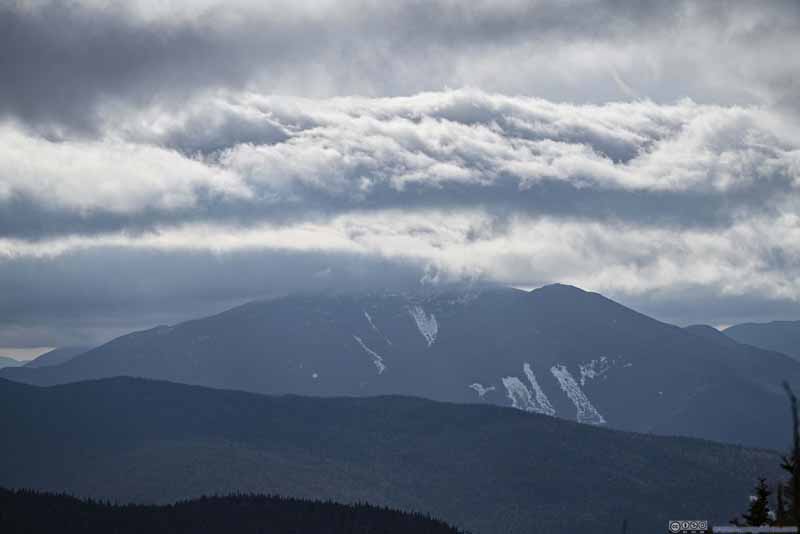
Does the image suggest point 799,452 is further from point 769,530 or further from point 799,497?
point 769,530

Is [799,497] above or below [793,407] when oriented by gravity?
below

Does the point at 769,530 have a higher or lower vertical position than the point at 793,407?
lower

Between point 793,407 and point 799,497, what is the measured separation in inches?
197

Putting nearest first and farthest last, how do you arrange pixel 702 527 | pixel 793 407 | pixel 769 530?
pixel 793 407 → pixel 769 530 → pixel 702 527

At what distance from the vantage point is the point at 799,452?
61.5 metres

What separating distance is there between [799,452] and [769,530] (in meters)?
10.7

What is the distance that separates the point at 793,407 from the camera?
59.8m

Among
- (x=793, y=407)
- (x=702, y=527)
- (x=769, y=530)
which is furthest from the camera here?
(x=702, y=527)

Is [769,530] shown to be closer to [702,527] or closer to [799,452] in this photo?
[799,452]

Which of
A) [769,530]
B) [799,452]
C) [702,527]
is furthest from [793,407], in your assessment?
[702,527]

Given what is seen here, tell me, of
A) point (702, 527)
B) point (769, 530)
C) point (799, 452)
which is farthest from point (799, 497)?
point (702, 527)

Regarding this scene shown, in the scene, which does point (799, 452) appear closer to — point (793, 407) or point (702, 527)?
point (793, 407)

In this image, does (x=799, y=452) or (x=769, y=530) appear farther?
(x=769, y=530)

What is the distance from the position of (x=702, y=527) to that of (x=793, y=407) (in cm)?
3264
